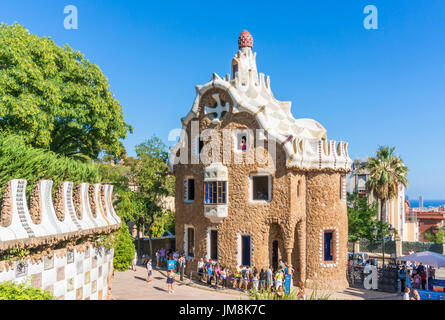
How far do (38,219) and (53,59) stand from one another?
12133 millimetres

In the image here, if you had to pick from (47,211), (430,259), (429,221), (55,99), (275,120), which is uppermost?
(55,99)

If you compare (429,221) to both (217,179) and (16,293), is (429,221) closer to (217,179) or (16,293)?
(217,179)

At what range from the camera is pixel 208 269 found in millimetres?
23188

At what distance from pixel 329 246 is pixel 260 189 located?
18.2ft

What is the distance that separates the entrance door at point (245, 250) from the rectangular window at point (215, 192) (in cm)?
237

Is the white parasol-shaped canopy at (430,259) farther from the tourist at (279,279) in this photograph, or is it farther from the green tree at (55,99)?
the green tree at (55,99)

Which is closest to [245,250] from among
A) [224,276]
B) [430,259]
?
[224,276]

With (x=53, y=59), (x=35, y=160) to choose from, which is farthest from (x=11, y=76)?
(x=35, y=160)

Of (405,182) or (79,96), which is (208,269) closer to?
(79,96)

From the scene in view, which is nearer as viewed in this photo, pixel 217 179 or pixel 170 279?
pixel 170 279

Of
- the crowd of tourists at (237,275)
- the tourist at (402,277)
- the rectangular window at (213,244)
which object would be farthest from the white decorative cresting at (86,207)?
the tourist at (402,277)

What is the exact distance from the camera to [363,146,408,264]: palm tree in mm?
34844

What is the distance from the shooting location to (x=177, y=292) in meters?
21.1

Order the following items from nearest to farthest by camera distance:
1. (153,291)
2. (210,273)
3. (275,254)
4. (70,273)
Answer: (70,273) < (153,291) < (210,273) < (275,254)
